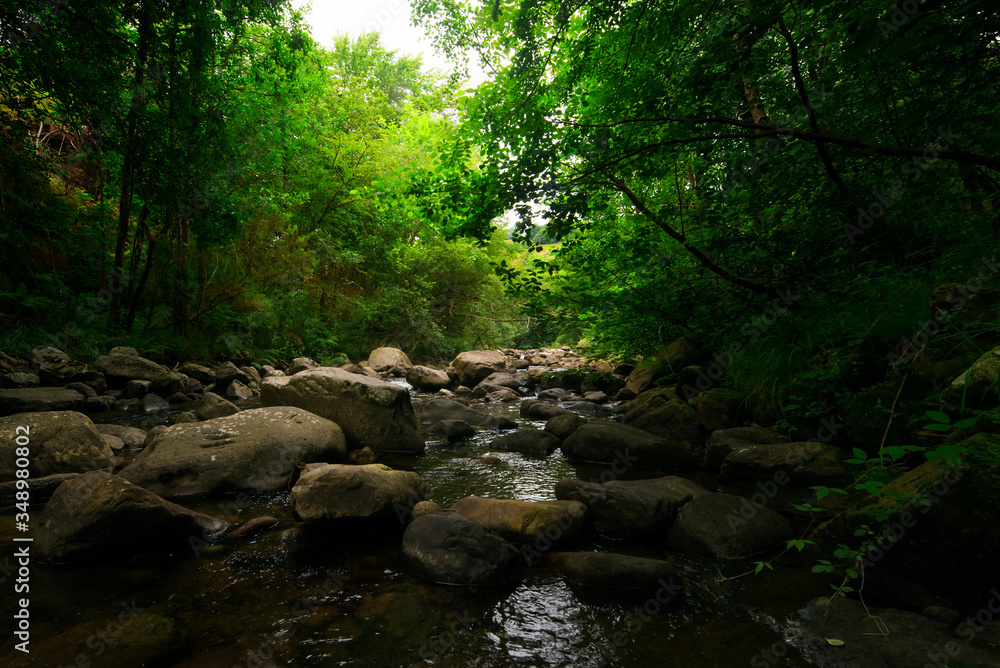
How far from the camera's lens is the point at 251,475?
422cm

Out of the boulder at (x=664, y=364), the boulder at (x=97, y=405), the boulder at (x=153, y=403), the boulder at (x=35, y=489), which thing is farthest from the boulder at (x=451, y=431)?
the boulder at (x=97, y=405)

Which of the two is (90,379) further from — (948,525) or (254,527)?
(948,525)

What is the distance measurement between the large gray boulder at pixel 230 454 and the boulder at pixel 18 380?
4.53m

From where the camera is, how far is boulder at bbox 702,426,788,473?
4879mm

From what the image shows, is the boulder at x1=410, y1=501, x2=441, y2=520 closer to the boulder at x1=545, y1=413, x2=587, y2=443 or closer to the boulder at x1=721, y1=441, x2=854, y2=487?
the boulder at x1=545, y1=413, x2=587, y2=443

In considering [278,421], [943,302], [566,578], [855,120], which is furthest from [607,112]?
[278,421]

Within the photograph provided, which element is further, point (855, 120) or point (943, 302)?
point (855, 120)

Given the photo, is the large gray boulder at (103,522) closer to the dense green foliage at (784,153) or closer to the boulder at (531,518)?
the boulder at (531,518)

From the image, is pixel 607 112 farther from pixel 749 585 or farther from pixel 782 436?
pixel 782 436

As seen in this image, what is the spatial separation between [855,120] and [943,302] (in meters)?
1.66

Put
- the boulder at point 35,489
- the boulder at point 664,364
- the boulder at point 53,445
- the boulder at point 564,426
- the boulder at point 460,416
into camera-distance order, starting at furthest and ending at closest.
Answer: the boulder at point 664,364 → the boulder at point 460,416 → the boulder at point 564,426 → the boulder at point 53,445 → the boulder at point 35,489

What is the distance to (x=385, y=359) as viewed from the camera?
1588cm

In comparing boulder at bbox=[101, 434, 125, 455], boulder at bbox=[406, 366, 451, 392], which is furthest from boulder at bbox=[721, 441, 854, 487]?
boulder at bbox=[406, 366, 451, 392]

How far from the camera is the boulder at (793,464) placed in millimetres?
3869
